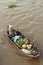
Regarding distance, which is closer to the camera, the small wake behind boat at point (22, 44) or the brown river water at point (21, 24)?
the small wake behind boat at point (22, 44)

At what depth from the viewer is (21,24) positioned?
46.5ft

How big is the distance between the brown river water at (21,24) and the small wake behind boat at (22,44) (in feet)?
1.15

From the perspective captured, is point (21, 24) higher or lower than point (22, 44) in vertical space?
higher

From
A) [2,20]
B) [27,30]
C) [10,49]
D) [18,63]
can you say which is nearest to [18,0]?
[2,20]

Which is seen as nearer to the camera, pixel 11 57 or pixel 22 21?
pixel 11 57

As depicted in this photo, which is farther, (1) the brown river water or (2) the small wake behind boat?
(1) the brown river water

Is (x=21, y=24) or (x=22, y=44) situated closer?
(x=22, y=44)

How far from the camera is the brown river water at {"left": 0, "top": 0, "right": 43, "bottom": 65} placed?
36.1 ft

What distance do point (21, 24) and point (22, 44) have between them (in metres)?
3.13

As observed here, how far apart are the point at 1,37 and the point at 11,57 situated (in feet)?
7.26

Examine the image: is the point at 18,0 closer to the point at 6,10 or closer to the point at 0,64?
the point at 6,10

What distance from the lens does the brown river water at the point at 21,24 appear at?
11.0 metres

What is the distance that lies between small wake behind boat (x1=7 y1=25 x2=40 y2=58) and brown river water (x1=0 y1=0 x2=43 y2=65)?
352 millimetres

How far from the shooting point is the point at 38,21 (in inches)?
568
